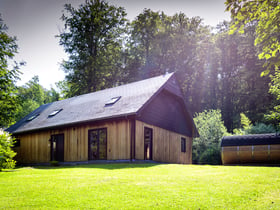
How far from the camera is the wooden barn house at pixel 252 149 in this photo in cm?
1544

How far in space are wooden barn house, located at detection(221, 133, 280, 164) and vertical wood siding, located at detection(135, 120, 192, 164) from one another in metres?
4.08

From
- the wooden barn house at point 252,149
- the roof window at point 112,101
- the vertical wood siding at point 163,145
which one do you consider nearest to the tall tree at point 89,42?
the roof window at point 112,101

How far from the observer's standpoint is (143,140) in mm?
16672

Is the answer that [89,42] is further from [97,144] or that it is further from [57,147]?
[97,144]

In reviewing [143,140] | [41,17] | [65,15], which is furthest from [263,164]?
[65,15]

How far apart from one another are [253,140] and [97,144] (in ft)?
30.8

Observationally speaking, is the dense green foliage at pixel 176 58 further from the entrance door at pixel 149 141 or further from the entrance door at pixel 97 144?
the entrance door at pixel 149 141

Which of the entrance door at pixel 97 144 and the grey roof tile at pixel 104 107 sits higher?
the grey roof tile at pixel 104 107

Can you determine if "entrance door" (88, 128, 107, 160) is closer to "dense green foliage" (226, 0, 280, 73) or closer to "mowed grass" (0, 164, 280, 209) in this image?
"mowed grass" (0, 164, 280, 209)

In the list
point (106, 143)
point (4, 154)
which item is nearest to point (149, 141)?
point (106, 143)

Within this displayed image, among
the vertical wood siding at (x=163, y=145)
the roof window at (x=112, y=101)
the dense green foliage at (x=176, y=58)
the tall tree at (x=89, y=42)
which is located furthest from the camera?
the dense green foliage at (x=176, y=58)

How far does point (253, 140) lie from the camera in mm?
16109

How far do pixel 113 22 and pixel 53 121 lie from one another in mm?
22097

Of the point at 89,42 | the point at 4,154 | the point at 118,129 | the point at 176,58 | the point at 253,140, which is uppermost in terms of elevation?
the point at 89,42
